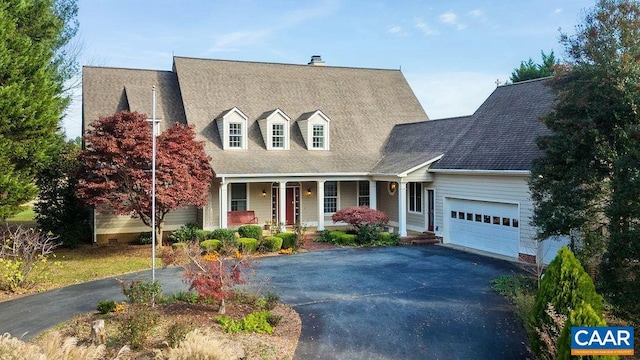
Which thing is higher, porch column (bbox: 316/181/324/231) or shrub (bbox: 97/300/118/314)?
porch column (bbox: 316/181/324/231)

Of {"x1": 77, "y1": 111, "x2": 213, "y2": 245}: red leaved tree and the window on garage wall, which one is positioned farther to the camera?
the window on garage wall

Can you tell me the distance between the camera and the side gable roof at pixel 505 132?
668 inches

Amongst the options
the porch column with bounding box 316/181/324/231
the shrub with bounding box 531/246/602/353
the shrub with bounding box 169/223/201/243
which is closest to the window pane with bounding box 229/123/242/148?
the porch column with bounding box 316/181/324/231

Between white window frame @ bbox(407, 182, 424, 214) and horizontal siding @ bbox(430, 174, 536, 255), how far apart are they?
4.23 feet

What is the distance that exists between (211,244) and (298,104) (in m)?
10.4

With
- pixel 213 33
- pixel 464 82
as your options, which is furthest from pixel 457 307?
pixel 464 82

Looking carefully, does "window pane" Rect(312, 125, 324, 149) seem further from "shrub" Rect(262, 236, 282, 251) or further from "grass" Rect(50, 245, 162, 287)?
"grass" Rect(50, 245, 162, 287)

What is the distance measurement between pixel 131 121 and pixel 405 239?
40.7 feet

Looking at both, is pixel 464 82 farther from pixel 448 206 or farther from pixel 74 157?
pixel 74 157

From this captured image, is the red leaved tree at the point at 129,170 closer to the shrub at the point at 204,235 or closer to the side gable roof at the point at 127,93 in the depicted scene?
the shrub at the point at 204,235

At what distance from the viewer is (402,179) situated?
816 inches

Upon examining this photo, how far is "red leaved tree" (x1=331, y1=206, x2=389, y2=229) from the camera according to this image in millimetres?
20547

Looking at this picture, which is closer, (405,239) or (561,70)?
(561,70)

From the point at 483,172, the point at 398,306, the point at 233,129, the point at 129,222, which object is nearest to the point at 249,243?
the point at 129,222
